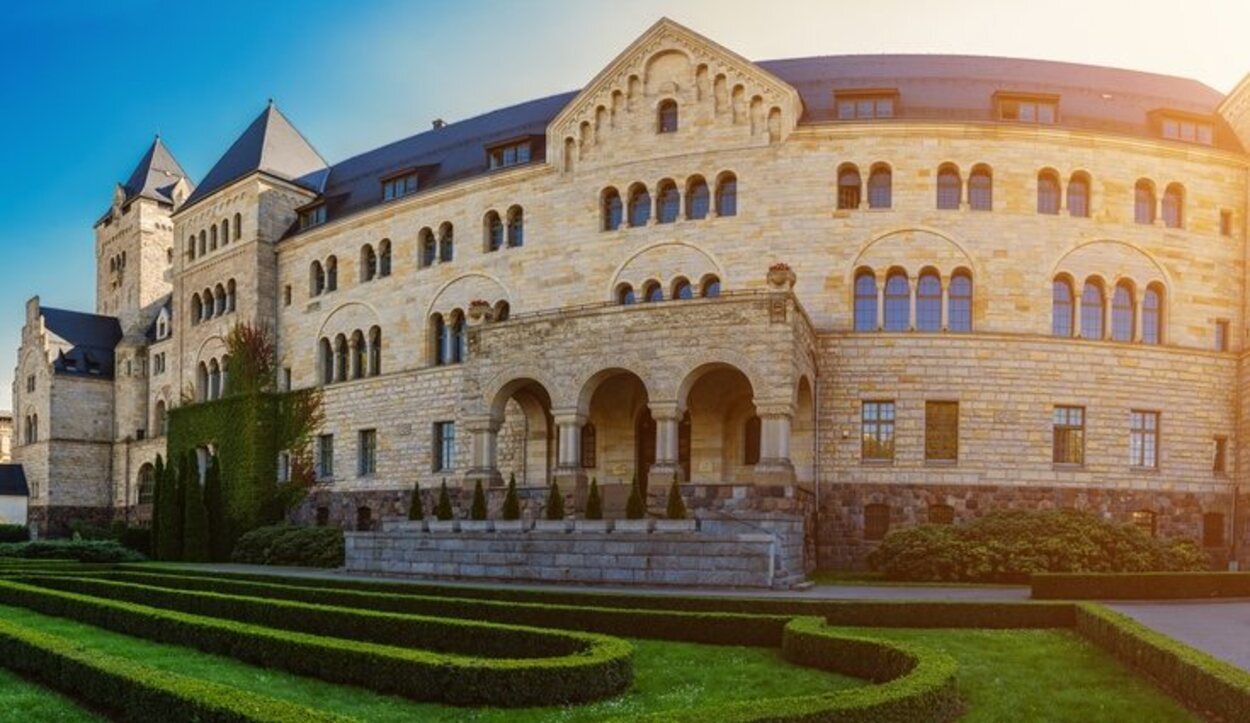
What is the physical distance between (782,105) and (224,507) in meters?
30.1

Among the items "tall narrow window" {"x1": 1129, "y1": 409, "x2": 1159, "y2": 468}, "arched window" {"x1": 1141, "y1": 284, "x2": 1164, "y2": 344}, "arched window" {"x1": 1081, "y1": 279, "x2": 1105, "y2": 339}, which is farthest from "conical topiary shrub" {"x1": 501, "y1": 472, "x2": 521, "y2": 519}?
"arched window" {"x1": 1141, "y1": 284, "x2": 1164, "y2": 344}

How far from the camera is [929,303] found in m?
38.7

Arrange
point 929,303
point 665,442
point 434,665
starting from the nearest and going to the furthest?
point 434,665 → point 665,442 → point 929,303

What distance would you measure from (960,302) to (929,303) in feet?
3.77

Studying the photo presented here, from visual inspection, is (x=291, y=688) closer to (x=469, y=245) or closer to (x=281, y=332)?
(x=469, y=245)

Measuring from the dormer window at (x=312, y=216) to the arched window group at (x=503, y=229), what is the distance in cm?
1303

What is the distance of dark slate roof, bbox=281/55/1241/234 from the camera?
4138 centimetres

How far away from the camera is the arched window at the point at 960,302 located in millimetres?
38500

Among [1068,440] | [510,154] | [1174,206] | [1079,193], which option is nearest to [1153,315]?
[1174,206]

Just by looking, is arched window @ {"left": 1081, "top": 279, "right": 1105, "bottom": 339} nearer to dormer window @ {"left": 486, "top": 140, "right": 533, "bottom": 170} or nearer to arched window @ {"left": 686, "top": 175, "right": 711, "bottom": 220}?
arched window @ {"left": 686, "top": 175, "right": 711, "bottom": 220}

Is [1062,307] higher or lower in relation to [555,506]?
higher

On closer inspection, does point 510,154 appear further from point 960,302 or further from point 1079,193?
point 1079,193

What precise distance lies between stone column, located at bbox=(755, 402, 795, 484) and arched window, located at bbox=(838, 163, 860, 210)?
10.5m

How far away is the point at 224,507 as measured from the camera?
46594 mm
